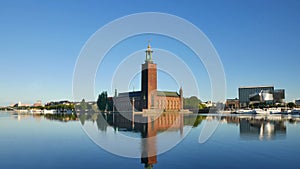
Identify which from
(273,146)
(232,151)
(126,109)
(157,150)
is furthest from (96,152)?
(126,109)

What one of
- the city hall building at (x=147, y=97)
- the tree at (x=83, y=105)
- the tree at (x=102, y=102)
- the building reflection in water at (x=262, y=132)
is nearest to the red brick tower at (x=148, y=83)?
the city hall building at (x=147, y=97)

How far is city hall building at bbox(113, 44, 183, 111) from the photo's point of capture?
339 ft

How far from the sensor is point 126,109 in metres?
112

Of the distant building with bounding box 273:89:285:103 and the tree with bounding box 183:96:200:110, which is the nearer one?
the tree with bounding box 183:96:200:110

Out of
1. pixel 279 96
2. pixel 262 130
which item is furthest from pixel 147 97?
pixel 262 130

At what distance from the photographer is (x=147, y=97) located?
10194cm

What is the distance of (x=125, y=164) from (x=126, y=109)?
327 feet

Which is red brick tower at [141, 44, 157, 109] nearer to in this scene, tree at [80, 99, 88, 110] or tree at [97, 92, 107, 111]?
tree at [97, 92, 107, 111]

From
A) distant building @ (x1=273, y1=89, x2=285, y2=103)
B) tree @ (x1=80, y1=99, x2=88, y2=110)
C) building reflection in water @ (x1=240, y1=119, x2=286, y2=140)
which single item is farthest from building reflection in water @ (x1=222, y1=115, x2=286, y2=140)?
distant building @ (x1=273, y1=89, x2=285, y2=103)

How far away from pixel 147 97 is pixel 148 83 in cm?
538

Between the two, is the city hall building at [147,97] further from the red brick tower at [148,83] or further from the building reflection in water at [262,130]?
the building reflection in water at [262,130]

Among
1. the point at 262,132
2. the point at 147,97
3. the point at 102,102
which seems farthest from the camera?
the point at 147,97

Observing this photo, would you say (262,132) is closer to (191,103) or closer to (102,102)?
(102,102)

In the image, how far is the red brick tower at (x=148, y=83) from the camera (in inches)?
4037
